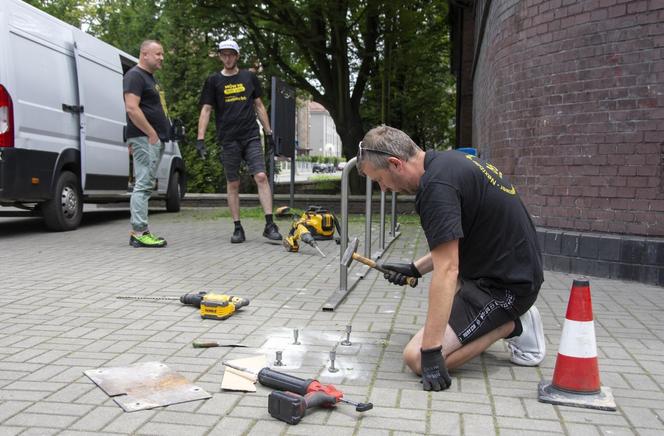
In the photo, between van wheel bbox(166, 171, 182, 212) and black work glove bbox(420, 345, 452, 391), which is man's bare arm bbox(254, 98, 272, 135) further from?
black work glove bbox(420, 345, 452, 391)

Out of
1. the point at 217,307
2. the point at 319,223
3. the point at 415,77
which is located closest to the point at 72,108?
the point at 319,223

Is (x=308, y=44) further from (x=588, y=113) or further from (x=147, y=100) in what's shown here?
(x=588, y=113)

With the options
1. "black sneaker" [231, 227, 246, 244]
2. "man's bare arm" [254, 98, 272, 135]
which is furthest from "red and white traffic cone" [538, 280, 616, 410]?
"man's bare arm" [254, 98, 272, 135]

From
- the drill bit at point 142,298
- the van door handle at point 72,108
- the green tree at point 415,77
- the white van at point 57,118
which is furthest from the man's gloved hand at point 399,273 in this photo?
the green tree at point 415,77

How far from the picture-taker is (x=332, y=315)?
15.9ft

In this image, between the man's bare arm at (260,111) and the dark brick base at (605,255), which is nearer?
the dark brick base at (605,255)

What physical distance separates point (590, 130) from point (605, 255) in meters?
1.17

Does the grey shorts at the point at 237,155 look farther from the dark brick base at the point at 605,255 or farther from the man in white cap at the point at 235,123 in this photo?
the dark brick base at the point at 605,255

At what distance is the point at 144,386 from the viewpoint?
3.30 metres

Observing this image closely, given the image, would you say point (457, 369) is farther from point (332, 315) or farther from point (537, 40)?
point (537, 40)

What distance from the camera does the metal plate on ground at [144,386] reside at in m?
3.12

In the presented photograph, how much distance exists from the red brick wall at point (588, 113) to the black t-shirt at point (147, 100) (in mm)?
3976

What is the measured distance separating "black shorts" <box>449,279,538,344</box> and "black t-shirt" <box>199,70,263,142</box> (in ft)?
16.8

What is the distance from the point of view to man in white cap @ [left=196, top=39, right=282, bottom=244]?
812 cm
